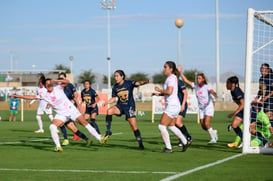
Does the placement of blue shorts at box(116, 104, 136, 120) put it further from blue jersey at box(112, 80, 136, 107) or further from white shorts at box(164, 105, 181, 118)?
white shorts at box(164, 105, 181, 118)

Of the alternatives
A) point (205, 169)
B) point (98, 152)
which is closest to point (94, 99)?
point (98, 152)

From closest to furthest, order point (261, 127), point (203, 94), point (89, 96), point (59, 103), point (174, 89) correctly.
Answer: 1. point (174, 89)
2. point (59, 103)
3. point (261, 127)
4. point (203, 94)
5. point (89, 96)

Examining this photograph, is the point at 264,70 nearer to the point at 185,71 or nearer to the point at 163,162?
the point at 163,162

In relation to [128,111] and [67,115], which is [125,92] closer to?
[128,111]

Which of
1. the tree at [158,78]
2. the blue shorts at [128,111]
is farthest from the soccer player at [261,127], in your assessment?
the tree at [158,78]

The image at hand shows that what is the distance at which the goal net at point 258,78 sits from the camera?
1409 cm

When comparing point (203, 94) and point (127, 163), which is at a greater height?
point (203, 94)

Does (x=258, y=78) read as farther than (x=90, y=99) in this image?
No

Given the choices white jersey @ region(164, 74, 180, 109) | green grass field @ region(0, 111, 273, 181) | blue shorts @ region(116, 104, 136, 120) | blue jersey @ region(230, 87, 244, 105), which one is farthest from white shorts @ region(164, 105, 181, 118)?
blue jersey @ region(230, 87, 244, 105)

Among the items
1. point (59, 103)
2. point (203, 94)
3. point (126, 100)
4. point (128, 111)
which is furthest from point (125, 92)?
point (203, 94)

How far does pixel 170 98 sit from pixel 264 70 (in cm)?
320

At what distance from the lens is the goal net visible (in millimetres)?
14094

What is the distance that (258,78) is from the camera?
52.2 feet

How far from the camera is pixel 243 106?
14867mm
